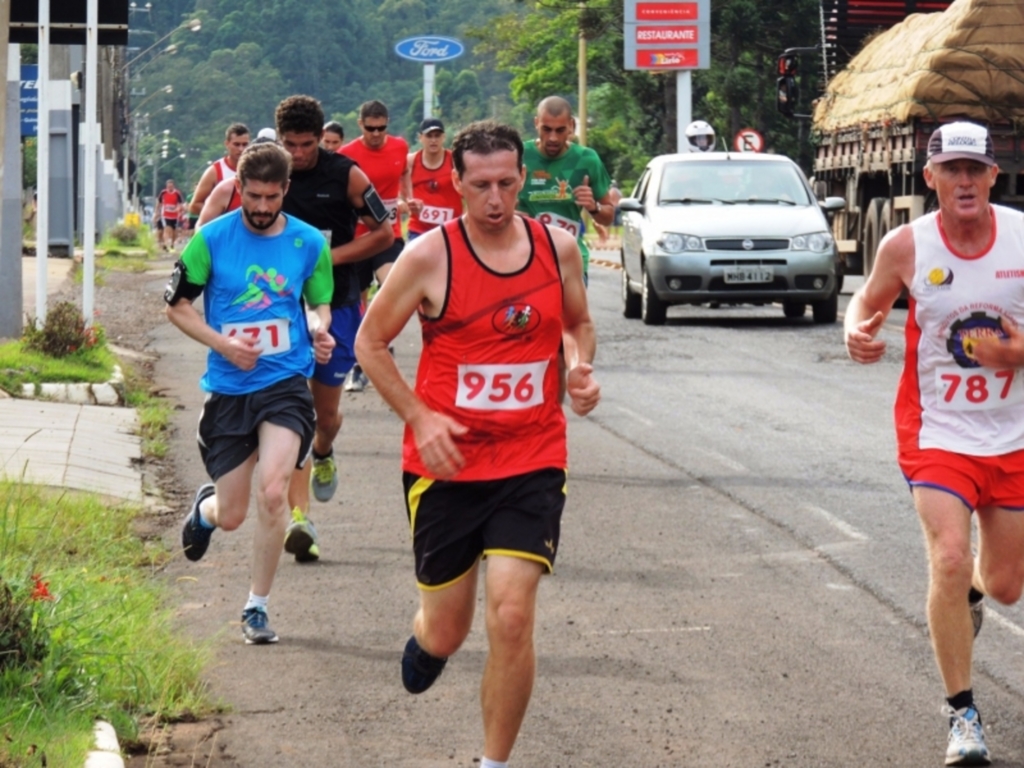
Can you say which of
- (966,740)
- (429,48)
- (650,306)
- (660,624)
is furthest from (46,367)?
(429,48)

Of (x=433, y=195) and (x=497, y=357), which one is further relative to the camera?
(x=433, y=195)

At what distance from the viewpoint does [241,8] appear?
16950cm

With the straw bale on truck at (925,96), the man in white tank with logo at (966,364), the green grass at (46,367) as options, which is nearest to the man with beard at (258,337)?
the man in white tank with logo at (966,364)

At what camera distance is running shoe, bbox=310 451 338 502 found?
9492mm

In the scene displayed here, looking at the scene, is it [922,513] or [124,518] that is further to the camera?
[124,518]

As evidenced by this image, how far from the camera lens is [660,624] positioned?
7.46 m

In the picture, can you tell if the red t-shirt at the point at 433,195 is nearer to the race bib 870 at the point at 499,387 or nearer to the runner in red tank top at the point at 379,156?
the runner in red tank top at the point at 379,156

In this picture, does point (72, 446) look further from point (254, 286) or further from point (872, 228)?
point (872, 228)

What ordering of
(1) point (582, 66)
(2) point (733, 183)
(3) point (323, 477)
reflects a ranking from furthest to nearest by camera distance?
(1) point (582, 66), (2) point (733, 183), (3) point (323, 477)

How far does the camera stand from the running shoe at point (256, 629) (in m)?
7.26

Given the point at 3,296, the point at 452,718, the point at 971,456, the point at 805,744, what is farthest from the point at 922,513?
the point at 3,296

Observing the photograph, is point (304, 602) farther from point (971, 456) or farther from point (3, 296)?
point (3, 296)

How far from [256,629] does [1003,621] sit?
280 centimetres

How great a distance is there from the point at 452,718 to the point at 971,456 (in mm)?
1794
